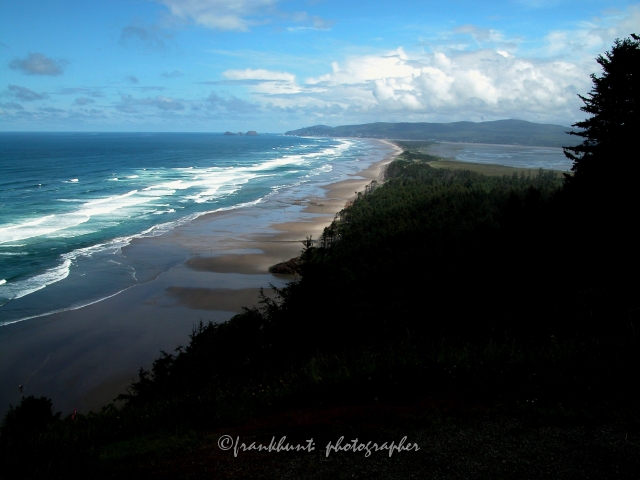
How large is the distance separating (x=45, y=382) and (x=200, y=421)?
11.6 meters

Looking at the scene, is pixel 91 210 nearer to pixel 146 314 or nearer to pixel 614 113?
pixel 146 314

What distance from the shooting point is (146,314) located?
20984 mm

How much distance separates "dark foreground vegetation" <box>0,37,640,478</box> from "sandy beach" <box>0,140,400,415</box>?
14.1ft

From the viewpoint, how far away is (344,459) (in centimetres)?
518

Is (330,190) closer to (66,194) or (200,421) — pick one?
(66,194)

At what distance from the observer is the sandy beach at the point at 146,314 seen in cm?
1566

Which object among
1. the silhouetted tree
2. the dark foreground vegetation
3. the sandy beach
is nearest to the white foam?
the sandy beach

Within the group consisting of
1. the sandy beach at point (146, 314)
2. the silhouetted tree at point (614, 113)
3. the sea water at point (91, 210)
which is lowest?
the sandy beach at point (146, 314)

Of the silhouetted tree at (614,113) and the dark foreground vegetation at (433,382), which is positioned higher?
the silhouetted tree at (614,113)

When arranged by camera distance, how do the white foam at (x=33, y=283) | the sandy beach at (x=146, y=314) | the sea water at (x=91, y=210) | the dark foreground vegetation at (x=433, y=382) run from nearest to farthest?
the dark foreground vegetation at (x=433, y=382) < the sandy beach at (x=146, y=314) < the white foam at (x=33, y=283) < the sea water at (x=91, y=210)

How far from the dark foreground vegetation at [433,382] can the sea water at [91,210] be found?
43.0 feet

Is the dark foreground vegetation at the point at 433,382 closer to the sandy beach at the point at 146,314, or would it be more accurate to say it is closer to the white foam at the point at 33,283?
the sandy beach at the point at 146,314

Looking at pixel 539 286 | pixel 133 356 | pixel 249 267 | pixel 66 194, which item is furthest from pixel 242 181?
pixel 539 286

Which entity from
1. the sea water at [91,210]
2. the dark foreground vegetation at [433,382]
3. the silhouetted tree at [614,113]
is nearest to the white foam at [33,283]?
the sea water at [91,210]
